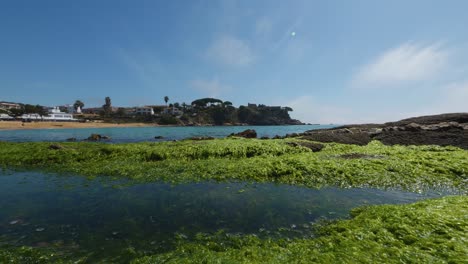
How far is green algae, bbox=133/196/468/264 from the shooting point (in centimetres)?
482

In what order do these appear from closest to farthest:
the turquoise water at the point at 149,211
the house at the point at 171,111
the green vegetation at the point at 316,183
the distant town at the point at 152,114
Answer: the green vegetation at the point at 316,183
the turquoise water at the point at 149,211
the distant town at the point at 152,114
the house at the point at 171,111

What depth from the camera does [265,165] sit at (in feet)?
43.6

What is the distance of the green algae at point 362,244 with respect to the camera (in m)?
4.82

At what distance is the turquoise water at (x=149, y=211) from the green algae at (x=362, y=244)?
0.51 m

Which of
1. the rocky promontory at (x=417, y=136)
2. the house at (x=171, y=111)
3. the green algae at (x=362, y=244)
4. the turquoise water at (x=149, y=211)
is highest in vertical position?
the house at (x=171, y=111)

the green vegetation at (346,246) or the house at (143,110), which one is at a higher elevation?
the house at (143,110)

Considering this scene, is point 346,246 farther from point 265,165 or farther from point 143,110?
point 143,110

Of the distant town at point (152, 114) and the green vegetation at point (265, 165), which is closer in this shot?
the green vegetation at point (265, 165)

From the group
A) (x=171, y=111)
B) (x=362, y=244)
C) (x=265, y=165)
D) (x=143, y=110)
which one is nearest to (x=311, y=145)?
(x=265, y=165)

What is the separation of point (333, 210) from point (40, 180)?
14653 millimetres

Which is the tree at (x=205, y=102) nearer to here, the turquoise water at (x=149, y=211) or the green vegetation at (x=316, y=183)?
the green vegetation at (x=316, y=183)

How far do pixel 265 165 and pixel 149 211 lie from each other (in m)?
7.46

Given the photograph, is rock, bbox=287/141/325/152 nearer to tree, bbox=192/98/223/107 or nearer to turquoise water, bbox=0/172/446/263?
turquoise water, bbox=0/172/446/263

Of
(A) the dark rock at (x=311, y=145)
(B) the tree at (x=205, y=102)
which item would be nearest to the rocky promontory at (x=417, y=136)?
(A) the dark rock at (x=311, y=145)
